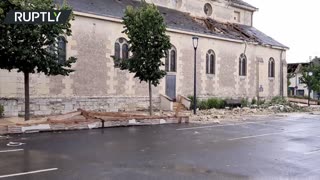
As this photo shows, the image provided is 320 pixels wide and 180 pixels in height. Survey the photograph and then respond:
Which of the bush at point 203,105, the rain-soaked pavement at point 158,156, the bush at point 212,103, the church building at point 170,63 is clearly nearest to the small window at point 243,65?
the church building at point 170,63

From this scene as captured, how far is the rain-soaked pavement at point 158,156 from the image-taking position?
8.09 m

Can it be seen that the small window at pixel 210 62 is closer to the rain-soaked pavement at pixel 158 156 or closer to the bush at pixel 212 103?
the bush at pixel 212 103

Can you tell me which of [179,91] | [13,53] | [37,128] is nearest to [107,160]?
[37,128]

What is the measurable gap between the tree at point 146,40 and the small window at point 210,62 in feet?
41.1

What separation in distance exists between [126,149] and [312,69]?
1635 inches

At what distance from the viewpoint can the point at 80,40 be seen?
24234 mm

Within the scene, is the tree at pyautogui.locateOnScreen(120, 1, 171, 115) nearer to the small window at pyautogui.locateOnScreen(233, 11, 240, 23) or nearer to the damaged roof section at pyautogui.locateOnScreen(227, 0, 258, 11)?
the damaged roof section at pyautogui.locateOnScreen(227, 0, 258, 11)

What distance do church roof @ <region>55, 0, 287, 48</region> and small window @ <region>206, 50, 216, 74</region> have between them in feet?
5.28

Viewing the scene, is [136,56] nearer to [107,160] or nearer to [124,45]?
[124,45]

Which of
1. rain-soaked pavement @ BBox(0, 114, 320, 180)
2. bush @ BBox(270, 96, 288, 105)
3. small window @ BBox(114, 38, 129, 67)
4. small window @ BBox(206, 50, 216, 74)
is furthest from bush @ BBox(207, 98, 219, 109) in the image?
rain-soaked pavement @ BBox(0, 114, 320, 180)

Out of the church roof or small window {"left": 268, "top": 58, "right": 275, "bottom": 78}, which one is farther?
small window {"left": 268, "top": 58, "right": 275, "bottom": 78}

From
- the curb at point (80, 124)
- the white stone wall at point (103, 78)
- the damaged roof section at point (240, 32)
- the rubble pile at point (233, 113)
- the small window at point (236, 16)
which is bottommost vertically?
the rubble pile at point (233, 113)

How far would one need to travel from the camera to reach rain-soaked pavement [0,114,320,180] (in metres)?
8.09

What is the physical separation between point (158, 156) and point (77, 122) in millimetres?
7272
